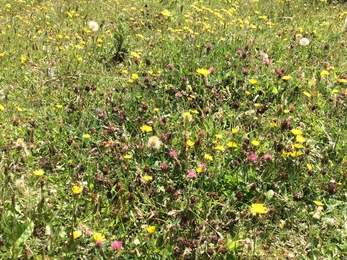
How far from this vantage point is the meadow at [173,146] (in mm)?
1943

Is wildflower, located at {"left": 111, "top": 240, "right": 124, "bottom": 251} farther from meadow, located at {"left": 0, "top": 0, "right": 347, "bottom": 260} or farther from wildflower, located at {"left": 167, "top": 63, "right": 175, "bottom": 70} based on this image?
wildflower, located at {"left": 167, "top": 63, "right": 175, "bottom": 70}

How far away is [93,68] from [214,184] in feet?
6.21

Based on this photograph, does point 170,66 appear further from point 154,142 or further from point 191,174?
point 191,174

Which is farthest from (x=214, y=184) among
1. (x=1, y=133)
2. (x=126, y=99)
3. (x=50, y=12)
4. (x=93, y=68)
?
(x=50, y=12)

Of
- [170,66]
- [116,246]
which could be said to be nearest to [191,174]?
[116,246]

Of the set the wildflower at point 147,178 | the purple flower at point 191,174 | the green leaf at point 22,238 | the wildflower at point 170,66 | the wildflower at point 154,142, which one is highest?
the wildflower at point 170,66

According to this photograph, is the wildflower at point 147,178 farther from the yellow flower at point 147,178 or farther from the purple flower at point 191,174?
the purple flower at point 191,174

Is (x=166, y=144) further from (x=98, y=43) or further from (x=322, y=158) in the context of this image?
(x=98, y=43)

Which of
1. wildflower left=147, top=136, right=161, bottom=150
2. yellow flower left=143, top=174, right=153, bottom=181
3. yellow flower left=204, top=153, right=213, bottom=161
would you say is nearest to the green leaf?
yellow flower left=143, top=174, right=153, bottom=181

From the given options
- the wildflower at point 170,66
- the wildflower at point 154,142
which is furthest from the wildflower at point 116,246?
the wildflower at point 170,66

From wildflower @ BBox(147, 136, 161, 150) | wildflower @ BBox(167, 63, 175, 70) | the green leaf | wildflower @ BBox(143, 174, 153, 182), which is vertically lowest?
the green leaf

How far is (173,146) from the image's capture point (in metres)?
2.55

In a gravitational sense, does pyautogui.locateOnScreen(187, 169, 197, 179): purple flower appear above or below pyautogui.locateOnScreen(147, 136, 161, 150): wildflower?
below

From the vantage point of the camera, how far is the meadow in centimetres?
194
